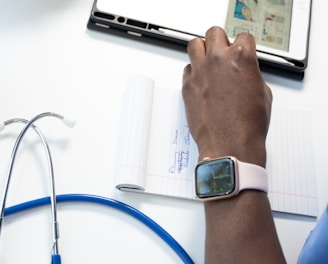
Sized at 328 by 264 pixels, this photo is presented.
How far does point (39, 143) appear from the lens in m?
0.56

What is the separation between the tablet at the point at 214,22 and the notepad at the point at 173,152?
0.12 m

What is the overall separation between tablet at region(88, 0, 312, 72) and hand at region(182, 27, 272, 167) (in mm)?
97

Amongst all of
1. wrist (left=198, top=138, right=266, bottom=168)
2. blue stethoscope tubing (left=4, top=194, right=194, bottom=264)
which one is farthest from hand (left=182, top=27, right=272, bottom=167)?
blue stethoscope tubing (left=4, top=194, right=194, bottom=264)

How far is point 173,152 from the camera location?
1.94 ft

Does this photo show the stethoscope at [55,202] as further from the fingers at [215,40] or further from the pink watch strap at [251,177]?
the fingers at [215,40]

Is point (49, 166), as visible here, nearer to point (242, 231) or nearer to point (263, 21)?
point (242, 231)

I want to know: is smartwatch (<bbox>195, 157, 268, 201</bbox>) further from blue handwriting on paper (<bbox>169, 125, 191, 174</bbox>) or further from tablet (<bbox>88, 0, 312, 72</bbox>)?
tablet (<bbox>88, 0, 312, 72</bbox>)

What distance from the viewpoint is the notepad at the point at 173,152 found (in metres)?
0.56

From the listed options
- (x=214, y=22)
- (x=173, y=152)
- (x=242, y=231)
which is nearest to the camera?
(x=242, y=231)

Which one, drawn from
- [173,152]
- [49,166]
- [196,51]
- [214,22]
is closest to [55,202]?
[49,166]

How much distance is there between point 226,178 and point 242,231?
0.23 ft

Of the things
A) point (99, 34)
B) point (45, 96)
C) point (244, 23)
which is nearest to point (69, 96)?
point (45, 96)

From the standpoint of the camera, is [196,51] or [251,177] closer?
[251,177]

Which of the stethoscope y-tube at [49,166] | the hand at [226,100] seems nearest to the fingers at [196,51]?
the hand at [226,100]
